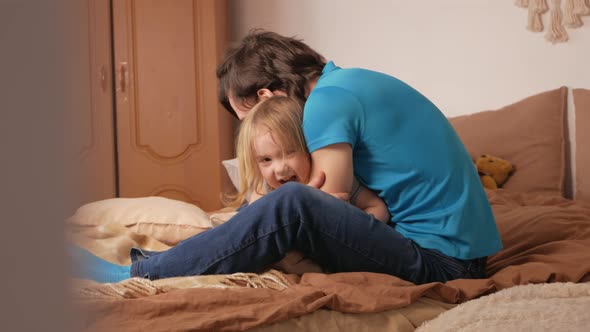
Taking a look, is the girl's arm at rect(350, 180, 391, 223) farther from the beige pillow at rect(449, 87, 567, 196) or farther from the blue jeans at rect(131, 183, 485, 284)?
the beige pillow at rect(449, 87, 567, 196)

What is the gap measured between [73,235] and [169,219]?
1903 millimetres

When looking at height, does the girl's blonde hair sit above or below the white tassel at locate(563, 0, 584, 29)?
below

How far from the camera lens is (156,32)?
3.68 metres

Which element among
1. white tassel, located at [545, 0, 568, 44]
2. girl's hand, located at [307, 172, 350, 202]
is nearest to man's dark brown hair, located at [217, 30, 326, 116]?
girl's hand, located at [307, 172, 350, 202]

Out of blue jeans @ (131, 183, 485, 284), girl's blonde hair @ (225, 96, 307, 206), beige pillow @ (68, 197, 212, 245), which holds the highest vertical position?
girl's blonde hair @ (225, 96, 307, 206)

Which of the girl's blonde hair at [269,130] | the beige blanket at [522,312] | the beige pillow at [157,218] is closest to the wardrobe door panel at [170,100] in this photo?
the beige pillow at [157,218]

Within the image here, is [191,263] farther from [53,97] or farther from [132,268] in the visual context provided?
[53,97]

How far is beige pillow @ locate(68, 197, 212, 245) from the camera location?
1.98 m

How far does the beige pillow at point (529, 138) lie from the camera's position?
2727mm

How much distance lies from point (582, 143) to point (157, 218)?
67.3 inches

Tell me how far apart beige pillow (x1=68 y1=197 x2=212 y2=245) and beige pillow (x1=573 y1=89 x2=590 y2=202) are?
58.6 inches

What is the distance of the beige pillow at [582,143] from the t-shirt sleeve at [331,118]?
1.57 meters

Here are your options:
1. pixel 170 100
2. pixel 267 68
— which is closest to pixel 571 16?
pixel 267 68

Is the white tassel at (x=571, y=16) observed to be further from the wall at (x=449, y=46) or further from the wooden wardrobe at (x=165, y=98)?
the wooden wardrobe at (x=165, y=98)
